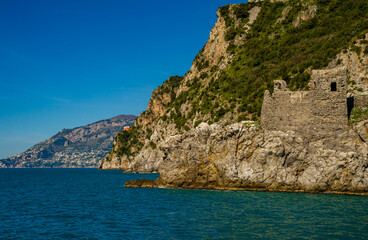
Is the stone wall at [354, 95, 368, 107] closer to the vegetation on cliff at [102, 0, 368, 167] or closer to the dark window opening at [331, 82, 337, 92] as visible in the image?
the dark window opening at [331, 82, 337, 92]

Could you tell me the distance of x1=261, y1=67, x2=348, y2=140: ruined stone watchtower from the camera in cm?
3152

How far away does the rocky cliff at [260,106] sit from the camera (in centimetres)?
3128

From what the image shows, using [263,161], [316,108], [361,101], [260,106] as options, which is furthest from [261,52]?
[263,161]

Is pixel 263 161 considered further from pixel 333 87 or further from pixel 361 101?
pixel 361 101

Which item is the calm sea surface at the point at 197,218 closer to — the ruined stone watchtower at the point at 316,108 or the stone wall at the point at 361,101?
the ruined stone watchtower at the point at 316,108

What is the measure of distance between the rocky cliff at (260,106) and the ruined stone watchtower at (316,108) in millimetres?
737

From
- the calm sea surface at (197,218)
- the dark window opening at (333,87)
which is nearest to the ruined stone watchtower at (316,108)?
the dark window opening at (333,87)

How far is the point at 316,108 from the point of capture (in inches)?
1265

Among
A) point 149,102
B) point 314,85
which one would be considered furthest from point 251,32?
point 149,102

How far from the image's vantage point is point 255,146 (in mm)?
34250

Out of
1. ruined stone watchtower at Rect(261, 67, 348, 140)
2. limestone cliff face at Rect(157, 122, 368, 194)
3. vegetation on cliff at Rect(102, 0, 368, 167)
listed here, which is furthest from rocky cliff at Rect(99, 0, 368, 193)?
ruined stone watchtower at Rect(261, 67, 348, 140)

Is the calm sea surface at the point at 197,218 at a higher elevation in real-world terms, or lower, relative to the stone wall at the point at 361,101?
lower

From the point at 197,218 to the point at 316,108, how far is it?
688 inches

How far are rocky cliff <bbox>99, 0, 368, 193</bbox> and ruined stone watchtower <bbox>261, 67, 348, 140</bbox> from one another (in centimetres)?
74
